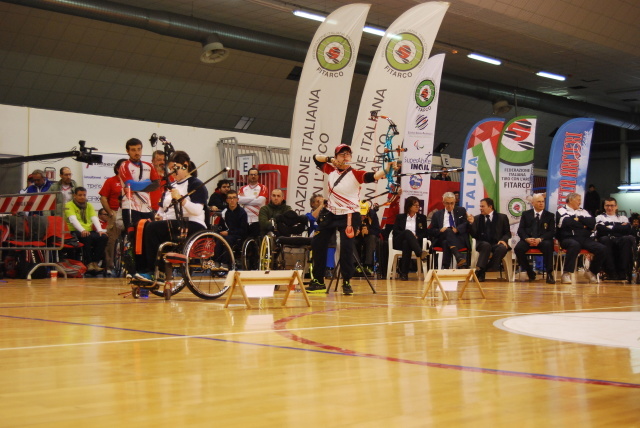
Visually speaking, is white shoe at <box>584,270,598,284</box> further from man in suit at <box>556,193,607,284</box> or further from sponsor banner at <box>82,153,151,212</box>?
sponsor banner at <box>82,153,151,212</box>

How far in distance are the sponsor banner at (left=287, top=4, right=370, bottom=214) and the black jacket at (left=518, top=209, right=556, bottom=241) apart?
292cm

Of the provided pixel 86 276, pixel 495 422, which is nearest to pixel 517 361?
pixel 495 422

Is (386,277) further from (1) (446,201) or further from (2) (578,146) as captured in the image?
(2) (578,146)

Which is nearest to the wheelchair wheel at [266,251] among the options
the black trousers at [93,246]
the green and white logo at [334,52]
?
the green and white logo at [334,52]

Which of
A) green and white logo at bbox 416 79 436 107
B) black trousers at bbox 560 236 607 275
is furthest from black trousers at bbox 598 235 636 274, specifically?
green and white logo at bbox 416 79 436 107

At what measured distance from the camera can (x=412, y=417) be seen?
6.87ft

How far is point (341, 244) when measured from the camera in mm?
7785

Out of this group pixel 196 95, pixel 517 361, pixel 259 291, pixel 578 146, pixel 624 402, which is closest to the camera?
pixel 624 402

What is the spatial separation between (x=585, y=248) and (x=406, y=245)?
2.53 meters

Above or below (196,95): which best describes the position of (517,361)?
below

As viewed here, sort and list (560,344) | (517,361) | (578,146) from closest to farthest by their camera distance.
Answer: (517,361) < (560,344) < (578,146)

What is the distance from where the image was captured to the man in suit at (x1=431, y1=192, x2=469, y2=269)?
12.0 m

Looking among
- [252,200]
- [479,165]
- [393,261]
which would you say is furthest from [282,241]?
[479,165]

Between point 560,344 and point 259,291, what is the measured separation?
272 cm
